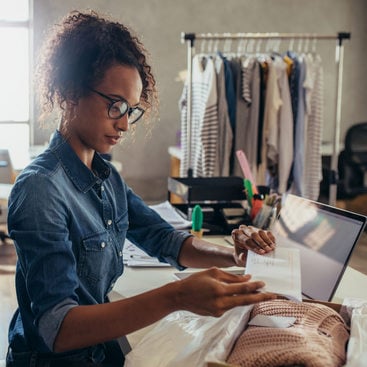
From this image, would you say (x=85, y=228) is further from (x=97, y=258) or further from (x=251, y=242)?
(x=251, y=242)

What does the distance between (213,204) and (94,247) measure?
120 centimetres

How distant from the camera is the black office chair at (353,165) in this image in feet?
17.8

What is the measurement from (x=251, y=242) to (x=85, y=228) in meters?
0.41

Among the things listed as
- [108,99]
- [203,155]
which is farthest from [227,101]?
[108,99]

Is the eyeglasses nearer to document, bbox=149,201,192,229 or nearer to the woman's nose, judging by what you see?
the woman's nose

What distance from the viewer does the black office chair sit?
543cm

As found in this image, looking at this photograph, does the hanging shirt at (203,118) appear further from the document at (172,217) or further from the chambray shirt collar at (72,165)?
the chambray shirt collar at (72,165)

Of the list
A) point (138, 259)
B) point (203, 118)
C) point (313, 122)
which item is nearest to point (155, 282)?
point (138, 259)

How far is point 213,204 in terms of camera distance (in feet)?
8.02

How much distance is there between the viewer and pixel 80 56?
1285 mm

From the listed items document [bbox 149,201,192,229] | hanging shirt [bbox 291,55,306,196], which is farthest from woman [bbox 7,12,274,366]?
hanging shirt [bbox 291,55,306,196]

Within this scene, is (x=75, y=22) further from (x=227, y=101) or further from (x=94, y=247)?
(x=227, y=101)

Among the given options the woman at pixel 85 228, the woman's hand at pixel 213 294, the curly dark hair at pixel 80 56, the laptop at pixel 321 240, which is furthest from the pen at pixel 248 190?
the woman's hand at pixel 213 294

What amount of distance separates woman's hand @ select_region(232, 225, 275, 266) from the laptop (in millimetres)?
128
